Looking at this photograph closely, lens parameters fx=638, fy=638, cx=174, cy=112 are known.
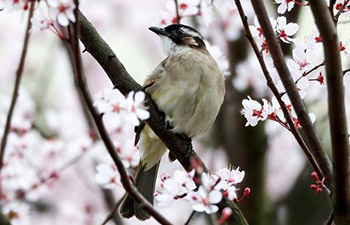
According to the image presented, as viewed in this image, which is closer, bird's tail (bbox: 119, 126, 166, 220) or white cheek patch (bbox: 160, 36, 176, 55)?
bird's tail (bbox: 119, 126, 166, 220)

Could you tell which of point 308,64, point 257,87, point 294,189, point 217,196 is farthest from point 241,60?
point 217,196

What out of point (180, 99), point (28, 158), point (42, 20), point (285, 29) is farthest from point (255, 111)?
point (28, 158)

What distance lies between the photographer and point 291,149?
6449mm

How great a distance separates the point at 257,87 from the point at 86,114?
4.59 ft

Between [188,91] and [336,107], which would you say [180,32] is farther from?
[336,107]

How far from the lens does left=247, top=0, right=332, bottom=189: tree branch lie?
1747 mm

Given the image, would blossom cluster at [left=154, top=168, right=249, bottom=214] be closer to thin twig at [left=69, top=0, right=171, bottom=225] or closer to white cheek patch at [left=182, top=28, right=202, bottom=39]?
thin twig at [left=69, top=0, right=171, bottom=225]

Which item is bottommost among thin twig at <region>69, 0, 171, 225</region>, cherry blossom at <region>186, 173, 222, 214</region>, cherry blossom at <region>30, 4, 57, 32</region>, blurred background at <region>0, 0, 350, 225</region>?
blurred background at <region>0, 0, 350, 225</region>

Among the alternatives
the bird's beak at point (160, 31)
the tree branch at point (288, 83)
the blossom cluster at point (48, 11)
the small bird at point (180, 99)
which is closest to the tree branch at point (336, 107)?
the tree branch at point (288, 83)

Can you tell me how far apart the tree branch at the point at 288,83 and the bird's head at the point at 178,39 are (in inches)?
69.7

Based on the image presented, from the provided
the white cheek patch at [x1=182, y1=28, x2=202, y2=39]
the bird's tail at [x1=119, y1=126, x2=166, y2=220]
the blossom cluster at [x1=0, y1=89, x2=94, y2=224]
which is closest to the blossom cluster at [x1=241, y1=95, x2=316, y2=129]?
the bird's tail at [x1=119, y1=126, x2=166, y2=220]

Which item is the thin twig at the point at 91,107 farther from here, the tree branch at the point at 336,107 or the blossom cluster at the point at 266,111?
the blossom cluster at the point at 266,111

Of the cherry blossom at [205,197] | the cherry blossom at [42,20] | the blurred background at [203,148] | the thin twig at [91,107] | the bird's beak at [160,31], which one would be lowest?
the blurred background at [203,148]

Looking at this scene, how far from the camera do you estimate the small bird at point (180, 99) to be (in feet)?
9.86
